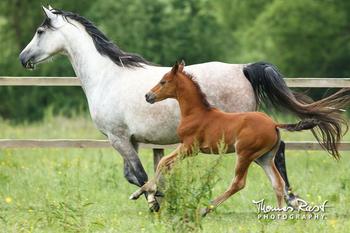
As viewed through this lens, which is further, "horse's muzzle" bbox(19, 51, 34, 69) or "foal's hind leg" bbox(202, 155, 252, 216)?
"horse's muzzle" bbox(19, 51, 34, 69)

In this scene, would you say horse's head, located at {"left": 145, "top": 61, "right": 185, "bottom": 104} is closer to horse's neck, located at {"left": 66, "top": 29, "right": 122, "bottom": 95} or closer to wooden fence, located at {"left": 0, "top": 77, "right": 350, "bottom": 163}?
horse's neck, located at {"left": 66, "top": 29, "right": 122, "bottom": 95}

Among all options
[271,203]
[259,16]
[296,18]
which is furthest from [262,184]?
[259,16]

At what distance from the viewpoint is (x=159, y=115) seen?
8523mm

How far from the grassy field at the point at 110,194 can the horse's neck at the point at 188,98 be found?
1.57 ft

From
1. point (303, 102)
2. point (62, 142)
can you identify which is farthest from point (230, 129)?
point (62, 142)

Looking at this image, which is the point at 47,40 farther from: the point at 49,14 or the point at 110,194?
the point at 110,194

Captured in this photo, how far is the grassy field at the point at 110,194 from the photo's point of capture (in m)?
7.15

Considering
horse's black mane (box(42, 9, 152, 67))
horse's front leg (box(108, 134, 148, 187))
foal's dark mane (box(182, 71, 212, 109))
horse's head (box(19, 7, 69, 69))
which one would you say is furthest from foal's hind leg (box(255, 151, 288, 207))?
horse's head (box(19, 7, 69, 69))

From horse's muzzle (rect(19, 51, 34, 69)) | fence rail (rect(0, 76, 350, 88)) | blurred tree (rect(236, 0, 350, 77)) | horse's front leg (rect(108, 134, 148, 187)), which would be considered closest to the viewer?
horse's front leg (rect(108, 134, 148, 187))

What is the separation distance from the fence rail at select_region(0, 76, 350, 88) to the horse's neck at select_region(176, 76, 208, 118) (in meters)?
2.07

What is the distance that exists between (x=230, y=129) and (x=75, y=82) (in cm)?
305

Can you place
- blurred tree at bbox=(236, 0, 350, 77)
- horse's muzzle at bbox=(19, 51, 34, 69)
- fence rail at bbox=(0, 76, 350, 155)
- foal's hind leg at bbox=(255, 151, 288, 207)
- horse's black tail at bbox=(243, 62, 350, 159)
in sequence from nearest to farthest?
foal's hind leg at bbox=(255, 151, 288, 207) < horse's black tail at bbox=(243, 62, 350, 159) < horse's muzzle at bbox=(19, 51, 34, 69) < fence rail at bbox=(0, 76, 350, 155) < blurred tree at bbox=(236, 0, 350, 77)

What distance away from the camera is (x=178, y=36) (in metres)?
26.7

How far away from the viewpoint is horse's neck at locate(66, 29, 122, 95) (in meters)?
9.02
